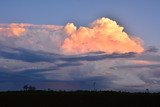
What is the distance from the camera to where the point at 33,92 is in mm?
83688

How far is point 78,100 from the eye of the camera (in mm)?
80375

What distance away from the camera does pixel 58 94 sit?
81812 millimetres

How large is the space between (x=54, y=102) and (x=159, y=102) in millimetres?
14288

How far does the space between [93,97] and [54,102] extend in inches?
211

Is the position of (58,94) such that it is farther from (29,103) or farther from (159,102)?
(159,102)

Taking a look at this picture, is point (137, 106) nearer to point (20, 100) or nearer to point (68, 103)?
point (68, 103)

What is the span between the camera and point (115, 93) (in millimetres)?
82312

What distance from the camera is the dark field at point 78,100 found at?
80000 millimetres

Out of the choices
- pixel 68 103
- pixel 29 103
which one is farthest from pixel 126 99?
pixel 29 103

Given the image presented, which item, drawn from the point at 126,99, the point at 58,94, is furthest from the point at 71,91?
the point at 126,99

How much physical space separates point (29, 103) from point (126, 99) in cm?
1320

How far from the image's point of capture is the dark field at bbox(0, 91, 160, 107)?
80000 mm

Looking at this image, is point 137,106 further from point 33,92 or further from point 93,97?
point 33,92

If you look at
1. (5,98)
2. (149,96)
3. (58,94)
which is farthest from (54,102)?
(149,96)
